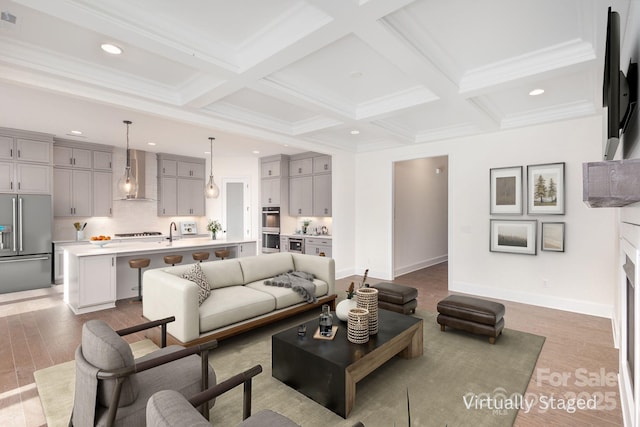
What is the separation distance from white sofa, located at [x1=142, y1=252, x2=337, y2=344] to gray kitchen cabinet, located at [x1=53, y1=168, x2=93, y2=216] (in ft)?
14.4

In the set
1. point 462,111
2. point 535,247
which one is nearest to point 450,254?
point 535,247

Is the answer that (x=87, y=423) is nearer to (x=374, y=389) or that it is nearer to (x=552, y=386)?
(x=374, y=389)

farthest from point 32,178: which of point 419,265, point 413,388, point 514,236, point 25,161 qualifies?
point 514,236

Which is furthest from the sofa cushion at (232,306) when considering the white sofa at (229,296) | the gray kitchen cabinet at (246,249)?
the gray kitchen cabinet at (246,249)

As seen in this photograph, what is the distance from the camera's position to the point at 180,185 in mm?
8156

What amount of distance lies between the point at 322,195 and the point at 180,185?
3.85m

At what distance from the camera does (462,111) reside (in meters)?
4.38

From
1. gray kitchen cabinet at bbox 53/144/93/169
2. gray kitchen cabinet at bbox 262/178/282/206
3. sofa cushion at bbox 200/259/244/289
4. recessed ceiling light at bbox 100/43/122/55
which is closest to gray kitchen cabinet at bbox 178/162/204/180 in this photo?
gray kitchen cabinet at bbox 262/178/282/206

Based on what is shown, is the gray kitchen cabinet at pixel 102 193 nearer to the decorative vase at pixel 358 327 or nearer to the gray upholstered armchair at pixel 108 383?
the gray upholstered armchair at pixel 108 383

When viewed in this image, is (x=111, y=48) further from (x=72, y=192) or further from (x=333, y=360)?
(x=72, y=192)

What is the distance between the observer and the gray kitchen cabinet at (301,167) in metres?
7.45

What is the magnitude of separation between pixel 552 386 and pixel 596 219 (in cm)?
285

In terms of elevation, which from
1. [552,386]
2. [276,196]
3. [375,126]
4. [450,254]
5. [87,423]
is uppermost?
[375,126]

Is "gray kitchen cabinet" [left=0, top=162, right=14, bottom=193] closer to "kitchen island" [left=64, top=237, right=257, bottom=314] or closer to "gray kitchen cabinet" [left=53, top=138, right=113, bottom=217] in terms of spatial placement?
"gray kitchen cabinet" [left=53, top=138, right=113, bottom=217]
